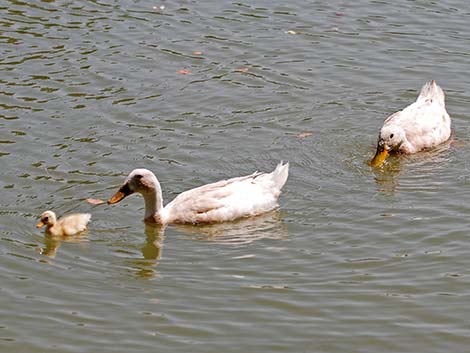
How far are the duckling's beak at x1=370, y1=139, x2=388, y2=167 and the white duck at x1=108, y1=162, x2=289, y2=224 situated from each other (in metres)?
1.67

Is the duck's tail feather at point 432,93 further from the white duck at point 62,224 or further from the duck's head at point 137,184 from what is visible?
the white duck at point 62,224

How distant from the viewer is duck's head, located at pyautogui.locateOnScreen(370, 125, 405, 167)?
13.6 meters

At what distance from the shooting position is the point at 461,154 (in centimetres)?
1376

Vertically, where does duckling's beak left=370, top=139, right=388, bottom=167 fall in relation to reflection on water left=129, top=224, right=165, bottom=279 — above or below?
above

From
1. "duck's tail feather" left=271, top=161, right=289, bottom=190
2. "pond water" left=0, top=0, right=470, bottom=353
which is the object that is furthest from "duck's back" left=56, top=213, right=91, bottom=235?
"duck's tail feather" left=271, top=161, right=289, bottom=190

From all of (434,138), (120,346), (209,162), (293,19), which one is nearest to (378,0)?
(293,19)

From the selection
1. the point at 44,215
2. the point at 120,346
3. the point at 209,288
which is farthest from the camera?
the point at 44,215

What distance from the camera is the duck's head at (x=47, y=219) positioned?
11.5 m

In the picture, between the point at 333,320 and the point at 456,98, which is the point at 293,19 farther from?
the point at 333,320

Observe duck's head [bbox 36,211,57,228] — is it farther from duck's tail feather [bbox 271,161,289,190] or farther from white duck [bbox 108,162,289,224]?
duck's tail feather [bbox 271,161,289,190]

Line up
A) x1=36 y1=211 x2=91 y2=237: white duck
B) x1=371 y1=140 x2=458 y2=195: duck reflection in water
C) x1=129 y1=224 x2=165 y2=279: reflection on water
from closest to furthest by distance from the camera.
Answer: x1=129 y1=224 x2=165 y2=279: reflection on water < x1=36 y1=211 x2=91 y2=237: white duck < x1=371 y1=140 x2=458 y2=195: duck reflection in water

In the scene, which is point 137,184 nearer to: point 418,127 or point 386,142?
point 386,142

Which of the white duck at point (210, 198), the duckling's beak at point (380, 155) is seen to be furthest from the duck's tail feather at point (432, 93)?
the white duck at point (210, 198)

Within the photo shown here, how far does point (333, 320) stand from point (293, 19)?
930cm
